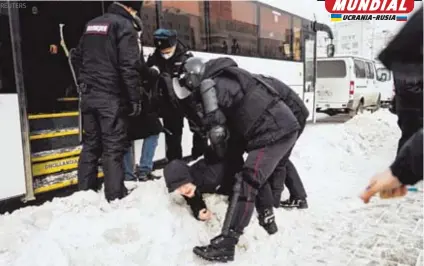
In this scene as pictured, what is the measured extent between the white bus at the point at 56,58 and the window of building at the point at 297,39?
1.25 m

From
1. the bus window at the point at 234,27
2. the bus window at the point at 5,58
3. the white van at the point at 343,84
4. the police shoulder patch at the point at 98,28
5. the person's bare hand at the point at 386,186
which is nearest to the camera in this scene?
the person's bare hand at the point at 386,186

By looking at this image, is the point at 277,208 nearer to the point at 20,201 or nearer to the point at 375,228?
the point at 375,228

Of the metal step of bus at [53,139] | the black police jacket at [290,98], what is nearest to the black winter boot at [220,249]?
the black police jacket at [290,98]

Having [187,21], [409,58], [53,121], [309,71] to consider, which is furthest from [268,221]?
[309,71]

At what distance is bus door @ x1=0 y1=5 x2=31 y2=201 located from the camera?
133 inches

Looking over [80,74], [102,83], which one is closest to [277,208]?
[102,83]

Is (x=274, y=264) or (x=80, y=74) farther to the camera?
(x=80, y=74)

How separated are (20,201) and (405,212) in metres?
3.85

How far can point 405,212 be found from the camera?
3844 mm

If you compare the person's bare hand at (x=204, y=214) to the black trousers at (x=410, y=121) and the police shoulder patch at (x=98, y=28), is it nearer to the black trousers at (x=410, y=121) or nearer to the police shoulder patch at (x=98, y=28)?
the police shoulder patch at (x=98, y=28)

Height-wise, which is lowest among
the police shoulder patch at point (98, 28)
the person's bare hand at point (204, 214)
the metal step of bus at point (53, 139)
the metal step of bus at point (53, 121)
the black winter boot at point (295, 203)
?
the black winter boot at point (295, 203)

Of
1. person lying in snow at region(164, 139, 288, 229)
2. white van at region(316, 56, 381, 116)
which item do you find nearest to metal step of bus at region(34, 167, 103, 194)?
person lying in snow at region(164, 139, 288, 229)

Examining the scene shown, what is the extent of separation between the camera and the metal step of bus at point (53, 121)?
4020mm

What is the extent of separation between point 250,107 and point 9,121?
226 centimetres
